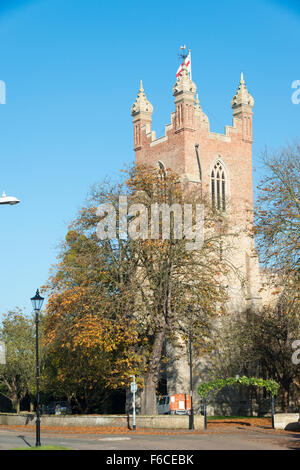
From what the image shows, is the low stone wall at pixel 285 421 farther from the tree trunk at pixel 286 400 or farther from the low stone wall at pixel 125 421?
the tree trunk at pixel 286 400

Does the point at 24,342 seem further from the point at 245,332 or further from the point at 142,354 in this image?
the point at 142,354

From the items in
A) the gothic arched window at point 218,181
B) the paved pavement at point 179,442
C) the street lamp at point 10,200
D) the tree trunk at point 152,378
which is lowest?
the paved pavement at point 179,442

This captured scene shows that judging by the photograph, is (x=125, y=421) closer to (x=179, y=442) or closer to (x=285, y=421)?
(x=285, y=421)

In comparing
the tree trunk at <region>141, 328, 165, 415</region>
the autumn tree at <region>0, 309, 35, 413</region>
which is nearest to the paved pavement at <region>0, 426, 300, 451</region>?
→ the tree trunk at <region>141, 328, 165, 415</region>

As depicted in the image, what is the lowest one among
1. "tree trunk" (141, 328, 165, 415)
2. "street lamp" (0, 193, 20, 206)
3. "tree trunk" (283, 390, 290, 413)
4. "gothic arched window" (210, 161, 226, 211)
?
"tree trunk" (283, 390, 290, 413)

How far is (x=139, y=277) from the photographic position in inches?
1310

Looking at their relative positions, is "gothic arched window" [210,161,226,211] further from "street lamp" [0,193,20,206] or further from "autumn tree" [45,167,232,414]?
"street lamp" [0,193,20,206]

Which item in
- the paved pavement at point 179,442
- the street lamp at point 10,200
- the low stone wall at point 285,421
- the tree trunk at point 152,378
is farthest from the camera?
the tree trunk at point 152,378

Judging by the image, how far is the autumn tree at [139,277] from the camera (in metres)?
32.0

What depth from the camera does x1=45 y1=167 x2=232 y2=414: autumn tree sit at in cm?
3203

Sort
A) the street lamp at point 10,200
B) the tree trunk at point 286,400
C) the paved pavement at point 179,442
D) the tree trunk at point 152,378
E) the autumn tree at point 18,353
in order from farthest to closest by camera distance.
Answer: the autumn tree at point 18,353, the tree trunk at point 286,400, the tree trunk at point 152,378, the paved pavement at point 179,442, the street lamp at point 10,200

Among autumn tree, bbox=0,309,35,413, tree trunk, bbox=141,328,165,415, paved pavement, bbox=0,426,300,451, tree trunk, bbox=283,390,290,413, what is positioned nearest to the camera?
paved pavement, bbox=0,426,300,451

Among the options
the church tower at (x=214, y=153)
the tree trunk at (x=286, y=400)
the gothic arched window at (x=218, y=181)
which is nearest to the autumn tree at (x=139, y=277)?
the tree trunk at (x=286, y=400)

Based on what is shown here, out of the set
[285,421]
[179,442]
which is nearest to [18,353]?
[285,421]
